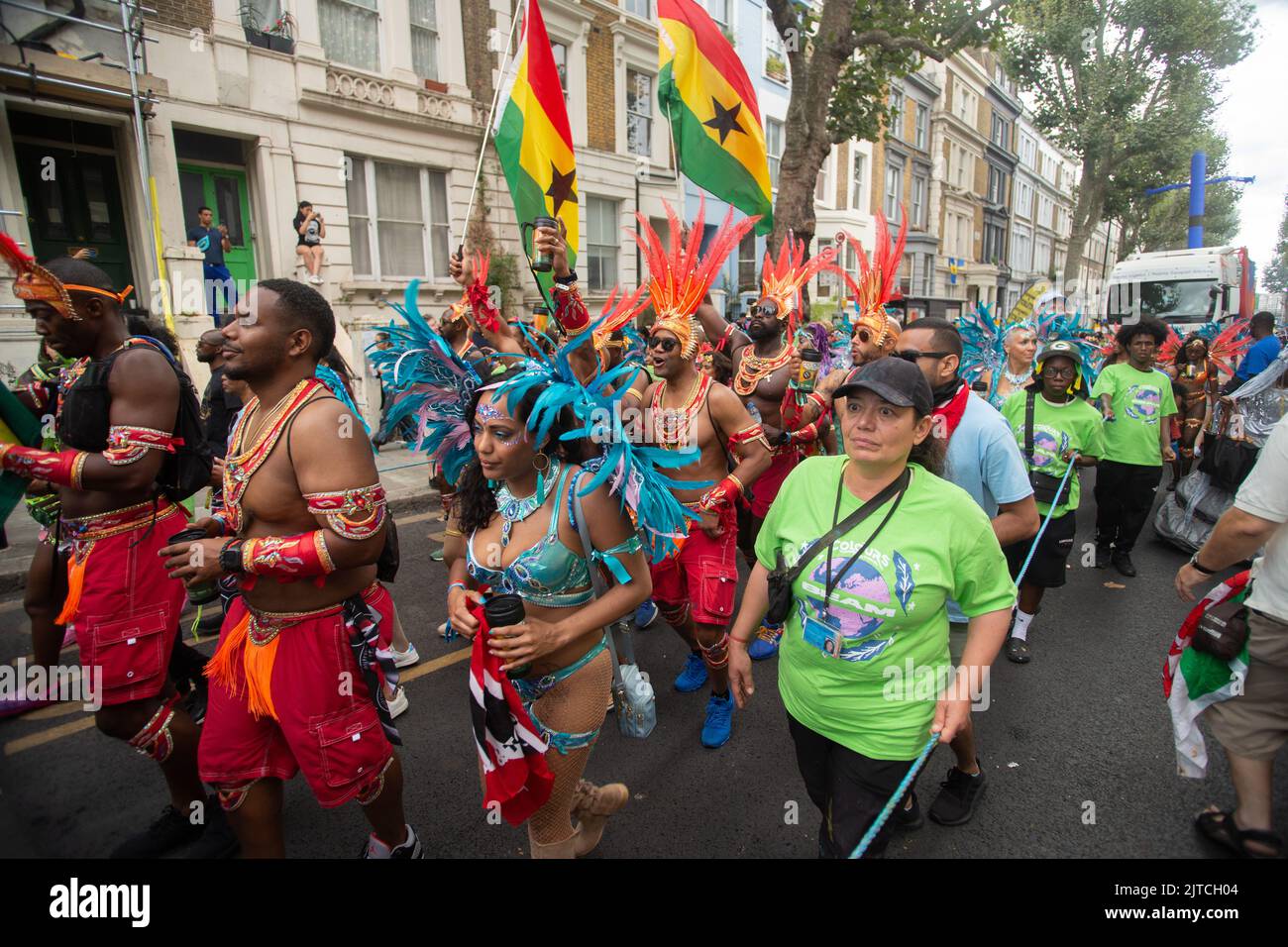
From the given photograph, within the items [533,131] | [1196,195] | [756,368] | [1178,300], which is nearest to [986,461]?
[756,368]

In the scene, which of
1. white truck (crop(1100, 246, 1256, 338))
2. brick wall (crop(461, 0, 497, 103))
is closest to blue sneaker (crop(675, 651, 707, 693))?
brick wall (crop(461, 0, 497, 103))

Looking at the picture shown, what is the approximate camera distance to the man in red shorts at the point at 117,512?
8.83ft

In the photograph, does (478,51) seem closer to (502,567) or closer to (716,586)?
(716,586)

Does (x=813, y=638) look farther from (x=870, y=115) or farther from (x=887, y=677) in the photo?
(x=870, y=115)

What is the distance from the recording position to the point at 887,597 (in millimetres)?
2010

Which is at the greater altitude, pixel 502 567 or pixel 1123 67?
pixel 1123 67

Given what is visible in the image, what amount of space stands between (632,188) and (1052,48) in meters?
19.3

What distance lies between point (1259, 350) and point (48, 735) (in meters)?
12.4

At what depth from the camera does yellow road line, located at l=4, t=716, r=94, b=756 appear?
11.6ft

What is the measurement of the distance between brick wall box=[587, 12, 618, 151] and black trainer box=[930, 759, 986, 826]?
54.1 feet

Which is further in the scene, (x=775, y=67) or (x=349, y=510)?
(x=775, y=67)

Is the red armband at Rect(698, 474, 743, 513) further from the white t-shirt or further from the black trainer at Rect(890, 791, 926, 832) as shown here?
the white t-shirt

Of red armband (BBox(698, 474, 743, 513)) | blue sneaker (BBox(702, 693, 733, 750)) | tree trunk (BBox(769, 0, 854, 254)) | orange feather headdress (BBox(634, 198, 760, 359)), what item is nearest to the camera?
red armband (BBox(698, 474, 743, 513))

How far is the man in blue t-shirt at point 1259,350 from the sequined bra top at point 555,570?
9.92 meters
